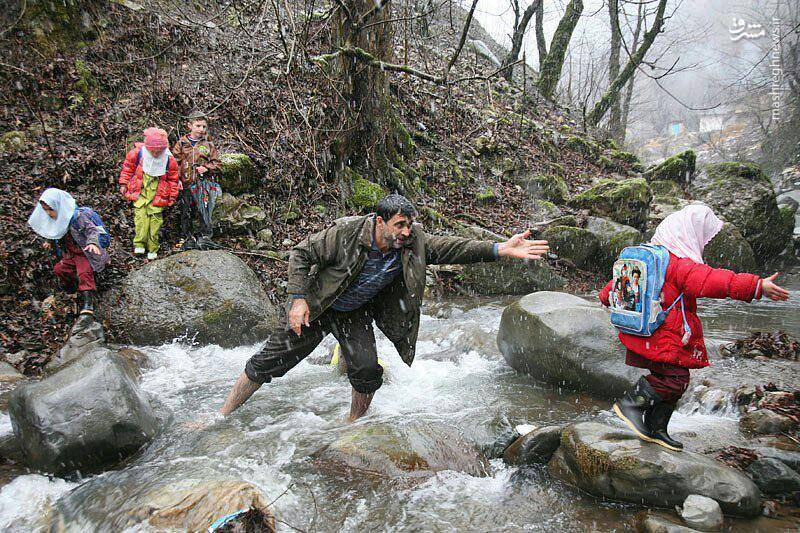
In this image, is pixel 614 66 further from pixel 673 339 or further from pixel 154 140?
pixel 673 339

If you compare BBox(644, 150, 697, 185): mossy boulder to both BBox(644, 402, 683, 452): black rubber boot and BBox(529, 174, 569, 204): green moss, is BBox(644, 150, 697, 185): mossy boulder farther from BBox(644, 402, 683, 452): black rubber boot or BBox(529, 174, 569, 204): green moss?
BBox(644, 402, 683, 452): black rubber boot

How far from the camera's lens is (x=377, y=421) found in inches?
182

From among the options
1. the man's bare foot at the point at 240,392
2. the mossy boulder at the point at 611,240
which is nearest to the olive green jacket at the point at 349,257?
the man's bare foot at the point at 240,392

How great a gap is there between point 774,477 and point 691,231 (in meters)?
1.82

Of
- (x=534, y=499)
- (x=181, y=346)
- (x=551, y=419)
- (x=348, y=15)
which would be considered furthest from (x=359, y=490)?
(x=348, y=15)

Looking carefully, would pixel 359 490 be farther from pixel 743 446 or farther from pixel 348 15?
pixel 348 15

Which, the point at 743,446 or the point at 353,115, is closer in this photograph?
the point at 743,446

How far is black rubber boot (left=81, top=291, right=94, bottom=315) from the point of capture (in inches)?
254

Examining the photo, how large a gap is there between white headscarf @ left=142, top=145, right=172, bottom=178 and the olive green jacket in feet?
16.2

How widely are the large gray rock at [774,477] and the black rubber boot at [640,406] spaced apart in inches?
30.9

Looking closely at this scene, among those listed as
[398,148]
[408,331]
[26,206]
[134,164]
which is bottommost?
[408,331]

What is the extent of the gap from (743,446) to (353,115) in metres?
8.60

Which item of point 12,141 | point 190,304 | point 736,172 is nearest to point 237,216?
point 190,304

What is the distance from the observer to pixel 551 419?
15.6ft
